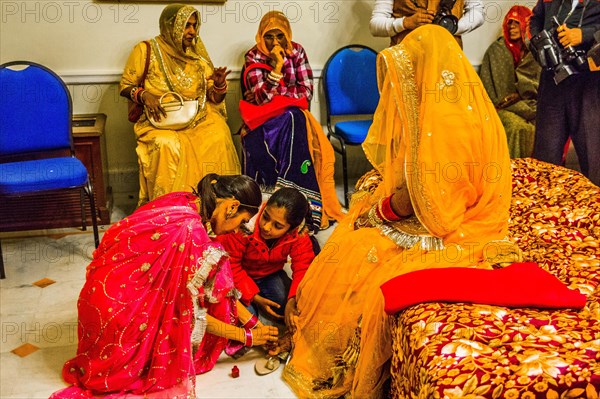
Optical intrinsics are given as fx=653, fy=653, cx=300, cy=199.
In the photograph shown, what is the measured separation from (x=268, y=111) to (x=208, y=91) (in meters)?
0.43

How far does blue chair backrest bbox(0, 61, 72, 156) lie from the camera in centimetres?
338

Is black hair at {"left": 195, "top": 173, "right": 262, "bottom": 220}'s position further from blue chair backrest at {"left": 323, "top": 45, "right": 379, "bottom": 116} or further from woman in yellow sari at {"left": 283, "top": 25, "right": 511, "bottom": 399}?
blue chair backrest at {"left": 323, "top": 45, "right": 379, "bottom": 116}

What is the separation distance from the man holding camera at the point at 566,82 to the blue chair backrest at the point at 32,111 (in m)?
2.49

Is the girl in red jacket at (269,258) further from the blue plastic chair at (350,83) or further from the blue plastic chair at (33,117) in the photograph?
the blue plastic chair at (350,83)

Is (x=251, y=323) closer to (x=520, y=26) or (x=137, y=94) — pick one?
(x=137, y=94)

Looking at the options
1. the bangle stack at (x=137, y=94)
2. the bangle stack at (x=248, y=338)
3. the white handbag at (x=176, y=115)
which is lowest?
the bangle stack at (x=248, y=338)

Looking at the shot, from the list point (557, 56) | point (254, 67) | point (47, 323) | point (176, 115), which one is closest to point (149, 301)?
point (47, 323)

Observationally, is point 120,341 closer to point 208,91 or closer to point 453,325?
point 453,325

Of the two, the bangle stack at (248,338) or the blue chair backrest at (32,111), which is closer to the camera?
the bangle stack at (248,338)

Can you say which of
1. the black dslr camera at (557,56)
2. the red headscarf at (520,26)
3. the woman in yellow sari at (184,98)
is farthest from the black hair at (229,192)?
the red headscarf at (520,26)

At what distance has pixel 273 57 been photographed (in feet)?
12.6

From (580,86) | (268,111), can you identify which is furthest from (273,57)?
(580,86)

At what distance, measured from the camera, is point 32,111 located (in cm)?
341

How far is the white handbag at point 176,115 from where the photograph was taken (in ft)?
11.9
